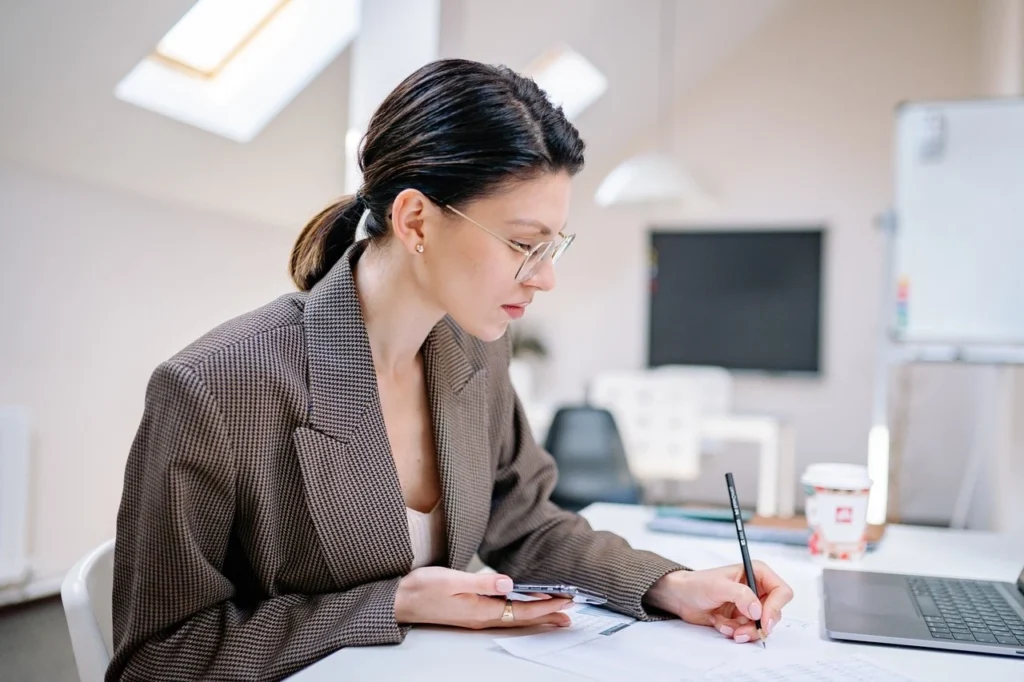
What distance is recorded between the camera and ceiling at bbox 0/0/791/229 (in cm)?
155

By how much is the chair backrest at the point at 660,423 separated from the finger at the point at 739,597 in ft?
10.1

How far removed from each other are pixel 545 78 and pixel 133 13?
3.50 metres

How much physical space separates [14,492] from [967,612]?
1438mm

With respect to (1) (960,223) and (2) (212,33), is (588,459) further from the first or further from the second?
(2) (212,33)

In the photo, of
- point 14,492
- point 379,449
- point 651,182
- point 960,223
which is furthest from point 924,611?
point 651,182

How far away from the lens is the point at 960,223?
2.90 m

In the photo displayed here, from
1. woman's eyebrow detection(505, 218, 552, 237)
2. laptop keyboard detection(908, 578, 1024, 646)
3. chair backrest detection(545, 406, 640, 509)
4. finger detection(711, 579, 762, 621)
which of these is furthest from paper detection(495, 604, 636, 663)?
chair backrest detection(545, 406, 640, 509)

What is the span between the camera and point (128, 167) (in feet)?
6.12

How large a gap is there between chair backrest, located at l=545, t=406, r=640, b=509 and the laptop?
1912 millimetres

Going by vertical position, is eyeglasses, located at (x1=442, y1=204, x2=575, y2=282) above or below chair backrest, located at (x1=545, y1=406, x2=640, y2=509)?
above

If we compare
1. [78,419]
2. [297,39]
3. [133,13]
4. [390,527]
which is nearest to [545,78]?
[297,39]

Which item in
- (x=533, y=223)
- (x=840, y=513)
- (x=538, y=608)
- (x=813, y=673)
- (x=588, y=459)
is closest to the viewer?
(x=813, y=673)

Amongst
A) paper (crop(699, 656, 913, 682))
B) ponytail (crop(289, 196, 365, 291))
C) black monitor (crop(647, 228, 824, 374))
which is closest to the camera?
paper (crop(699, 656, 913, 682))

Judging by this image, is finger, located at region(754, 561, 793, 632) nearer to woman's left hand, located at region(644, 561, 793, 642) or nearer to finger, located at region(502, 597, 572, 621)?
woman's left hand, located at region(644, 561, 793, 642)
